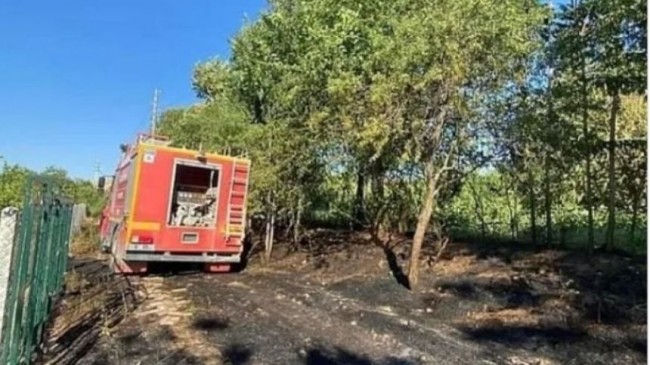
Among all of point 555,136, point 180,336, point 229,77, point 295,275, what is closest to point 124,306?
point 180,336

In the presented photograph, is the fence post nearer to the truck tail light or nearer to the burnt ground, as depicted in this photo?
the burnt ground

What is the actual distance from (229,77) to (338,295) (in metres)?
9.22

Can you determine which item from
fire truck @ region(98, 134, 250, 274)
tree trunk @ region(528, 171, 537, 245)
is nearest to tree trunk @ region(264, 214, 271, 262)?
fire truck @ region(98, 134, 250, 274)

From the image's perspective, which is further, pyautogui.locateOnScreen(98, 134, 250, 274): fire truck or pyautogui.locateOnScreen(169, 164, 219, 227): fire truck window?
pyautogui.locateOnScreen(169, 164, 219, 227): fire truck window

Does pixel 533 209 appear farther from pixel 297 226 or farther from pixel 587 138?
pixel 297 226

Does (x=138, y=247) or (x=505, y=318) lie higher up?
(x=138, y=247)

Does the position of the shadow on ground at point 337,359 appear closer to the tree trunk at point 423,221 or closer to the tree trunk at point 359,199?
the tree trunk at point 423,221

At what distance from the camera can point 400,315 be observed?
702 cm

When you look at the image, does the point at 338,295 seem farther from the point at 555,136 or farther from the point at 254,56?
the point at 254,56

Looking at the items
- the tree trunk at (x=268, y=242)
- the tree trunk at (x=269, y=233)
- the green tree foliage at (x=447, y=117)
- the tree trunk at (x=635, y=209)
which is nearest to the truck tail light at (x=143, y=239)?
the green tree foliage at (x=447, y=117)

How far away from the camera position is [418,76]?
772 centimetres

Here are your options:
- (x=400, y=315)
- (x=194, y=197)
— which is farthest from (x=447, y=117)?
(x=194, y=197)

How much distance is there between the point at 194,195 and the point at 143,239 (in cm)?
175

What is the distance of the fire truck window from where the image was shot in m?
10.7
